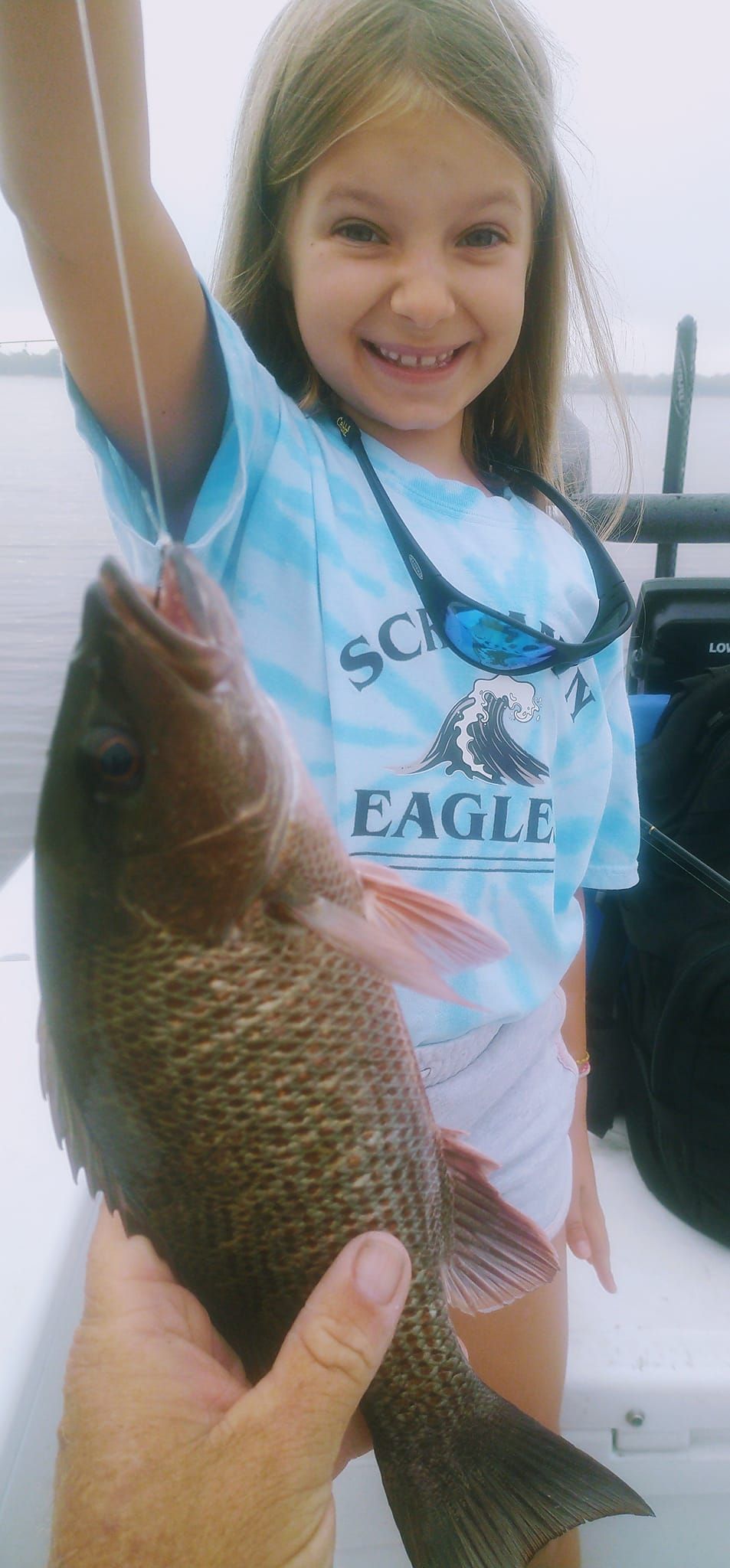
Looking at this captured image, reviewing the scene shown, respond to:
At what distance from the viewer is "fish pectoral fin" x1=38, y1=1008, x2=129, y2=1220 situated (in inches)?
39.9

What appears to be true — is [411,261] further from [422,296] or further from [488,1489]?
[488,1489]

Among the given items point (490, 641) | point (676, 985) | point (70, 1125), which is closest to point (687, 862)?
point (676, 985)

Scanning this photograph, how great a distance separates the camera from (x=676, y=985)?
242cm

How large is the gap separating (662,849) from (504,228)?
1.61 m

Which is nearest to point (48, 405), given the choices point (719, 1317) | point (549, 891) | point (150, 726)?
point (150, 726)

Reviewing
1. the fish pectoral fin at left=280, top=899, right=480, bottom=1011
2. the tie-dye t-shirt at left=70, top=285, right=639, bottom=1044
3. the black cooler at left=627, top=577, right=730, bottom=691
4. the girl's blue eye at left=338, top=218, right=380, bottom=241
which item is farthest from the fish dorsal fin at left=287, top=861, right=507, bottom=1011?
the black cooler at left=627, top=577, right=730, bottom=691

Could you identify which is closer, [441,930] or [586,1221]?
[441,930]

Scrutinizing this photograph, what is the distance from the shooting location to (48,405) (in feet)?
4.73

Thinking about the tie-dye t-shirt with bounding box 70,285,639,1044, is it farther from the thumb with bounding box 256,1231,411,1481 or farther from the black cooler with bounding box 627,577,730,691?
the black cooler with bounding box 627,577,730,691

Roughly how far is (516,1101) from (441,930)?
40.1 inches

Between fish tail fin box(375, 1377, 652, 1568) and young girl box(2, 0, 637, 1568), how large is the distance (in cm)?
54

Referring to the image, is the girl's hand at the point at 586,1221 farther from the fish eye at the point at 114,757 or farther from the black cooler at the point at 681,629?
the fish eye at the point at 114,757

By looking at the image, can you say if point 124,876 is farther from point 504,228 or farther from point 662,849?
point 662,849

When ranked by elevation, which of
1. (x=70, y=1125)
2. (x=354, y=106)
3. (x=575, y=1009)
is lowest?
(x=575, y=1009)
